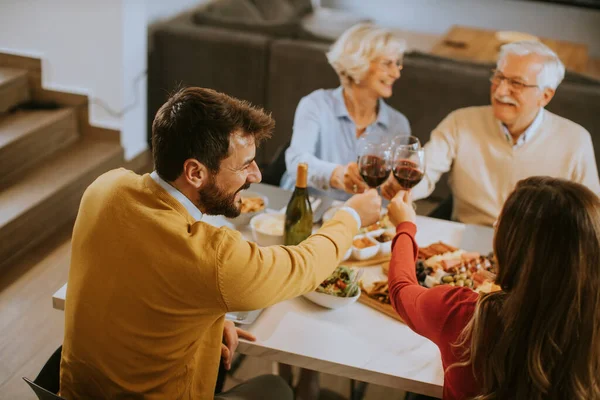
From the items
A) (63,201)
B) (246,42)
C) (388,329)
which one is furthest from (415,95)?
(388,329)

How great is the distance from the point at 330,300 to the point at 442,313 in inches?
13.0

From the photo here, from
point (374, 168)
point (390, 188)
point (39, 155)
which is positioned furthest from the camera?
point (39, 155)

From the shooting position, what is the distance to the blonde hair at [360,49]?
8.55 feet

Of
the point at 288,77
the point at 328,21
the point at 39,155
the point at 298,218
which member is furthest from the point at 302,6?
the point at 298,218

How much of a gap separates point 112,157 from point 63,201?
0.47 meters

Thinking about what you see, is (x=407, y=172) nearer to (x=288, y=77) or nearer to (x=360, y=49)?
(x=360, y=49)

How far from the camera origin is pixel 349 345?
5.15 ft

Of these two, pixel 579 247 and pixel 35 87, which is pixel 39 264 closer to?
pixel 35 87

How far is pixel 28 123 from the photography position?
365 cm

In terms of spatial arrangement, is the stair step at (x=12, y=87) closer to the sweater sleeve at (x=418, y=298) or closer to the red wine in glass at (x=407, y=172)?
the red wine in glass at (x=407, y=172)

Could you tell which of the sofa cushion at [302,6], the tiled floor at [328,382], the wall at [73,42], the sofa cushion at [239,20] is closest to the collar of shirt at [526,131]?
the tiled floor at [328,382]

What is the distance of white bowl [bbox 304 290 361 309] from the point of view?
166 centimetres

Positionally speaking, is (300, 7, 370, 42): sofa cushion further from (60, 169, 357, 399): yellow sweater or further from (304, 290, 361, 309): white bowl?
(60, 169, 357, 399): yellow sweater

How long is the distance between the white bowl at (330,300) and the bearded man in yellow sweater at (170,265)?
0.21 metres
